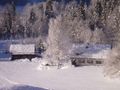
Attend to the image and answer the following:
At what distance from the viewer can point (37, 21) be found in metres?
93.3

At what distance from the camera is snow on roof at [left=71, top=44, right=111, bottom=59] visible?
5767 centimetres

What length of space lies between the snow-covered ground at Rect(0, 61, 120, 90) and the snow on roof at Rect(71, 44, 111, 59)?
Result: 3.40 meters

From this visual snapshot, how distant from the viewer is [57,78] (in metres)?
47.8

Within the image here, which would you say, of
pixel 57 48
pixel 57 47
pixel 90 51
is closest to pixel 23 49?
pixel 57 47

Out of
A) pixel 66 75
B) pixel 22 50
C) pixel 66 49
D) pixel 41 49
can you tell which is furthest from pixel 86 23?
pixel 66 75

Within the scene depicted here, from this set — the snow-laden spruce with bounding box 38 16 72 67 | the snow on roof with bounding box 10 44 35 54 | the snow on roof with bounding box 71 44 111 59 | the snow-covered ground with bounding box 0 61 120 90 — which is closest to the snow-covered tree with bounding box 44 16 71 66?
the snow-laden spruce with bounding box 38 16 72 67

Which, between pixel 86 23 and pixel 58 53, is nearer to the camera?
pixel 58 53

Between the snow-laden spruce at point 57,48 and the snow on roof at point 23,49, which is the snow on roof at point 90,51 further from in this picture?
the snow on roof at point 23,49

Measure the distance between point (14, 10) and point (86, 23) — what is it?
22.5 metres

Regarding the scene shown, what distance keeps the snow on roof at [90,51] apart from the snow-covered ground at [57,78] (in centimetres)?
340

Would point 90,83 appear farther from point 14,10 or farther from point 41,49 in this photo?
point 14,10

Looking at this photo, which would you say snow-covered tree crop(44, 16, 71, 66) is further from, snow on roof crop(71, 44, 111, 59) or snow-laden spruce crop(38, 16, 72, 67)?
snow on roof crop(71, 44, 111, 59)

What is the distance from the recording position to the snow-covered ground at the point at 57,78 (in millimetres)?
43650

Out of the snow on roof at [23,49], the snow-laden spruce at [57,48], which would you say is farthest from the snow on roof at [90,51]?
the snow on roof at [23,49]
